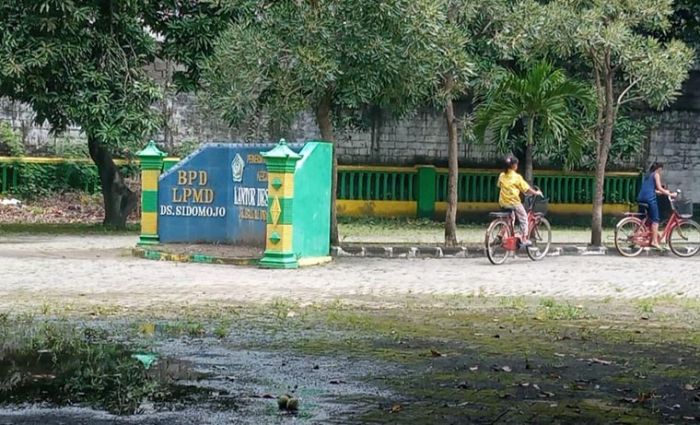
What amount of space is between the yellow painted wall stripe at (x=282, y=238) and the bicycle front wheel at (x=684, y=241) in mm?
6959

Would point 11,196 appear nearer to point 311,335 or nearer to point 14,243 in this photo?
point 14,243

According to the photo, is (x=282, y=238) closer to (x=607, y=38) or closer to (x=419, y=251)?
(x=419, y=251)

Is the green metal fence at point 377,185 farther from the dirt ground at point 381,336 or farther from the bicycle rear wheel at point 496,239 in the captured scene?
the dirt ground at point 381,336

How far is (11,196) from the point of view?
2548cm

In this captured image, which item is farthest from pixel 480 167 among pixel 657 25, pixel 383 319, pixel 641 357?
pixel 641 357

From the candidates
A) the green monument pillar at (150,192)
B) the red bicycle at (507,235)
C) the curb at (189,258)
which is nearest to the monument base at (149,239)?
the green monument pillar at (150,192)

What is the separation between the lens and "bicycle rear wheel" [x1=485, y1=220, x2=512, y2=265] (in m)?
16.0

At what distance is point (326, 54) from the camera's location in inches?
607

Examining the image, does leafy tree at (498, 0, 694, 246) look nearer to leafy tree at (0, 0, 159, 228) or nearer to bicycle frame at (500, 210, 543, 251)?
bicycle frame at (500, 210, 543, 251)

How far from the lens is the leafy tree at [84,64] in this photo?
18234mm

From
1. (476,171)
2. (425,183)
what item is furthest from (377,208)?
(476,171)

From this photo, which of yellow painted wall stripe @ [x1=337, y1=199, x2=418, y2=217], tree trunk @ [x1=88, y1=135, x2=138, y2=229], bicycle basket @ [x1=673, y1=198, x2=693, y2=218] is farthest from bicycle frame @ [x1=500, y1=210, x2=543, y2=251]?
yellow painted wall stripe @ [x1=337, y1=199, x2=418, y2=217]

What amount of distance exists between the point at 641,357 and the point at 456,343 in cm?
145

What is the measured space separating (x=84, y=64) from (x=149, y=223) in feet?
12.6
